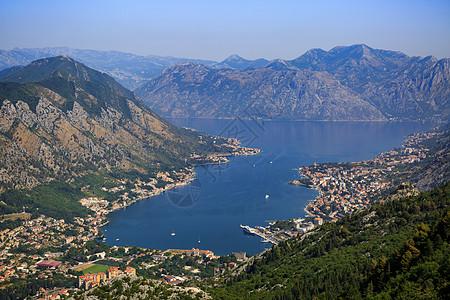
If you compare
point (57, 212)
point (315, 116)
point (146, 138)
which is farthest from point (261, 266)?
point (315, 116)

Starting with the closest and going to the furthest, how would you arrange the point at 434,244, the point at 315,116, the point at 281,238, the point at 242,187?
the point at 434,244 < the point at 281,238 < the point at 242,187 < the point at 315,116

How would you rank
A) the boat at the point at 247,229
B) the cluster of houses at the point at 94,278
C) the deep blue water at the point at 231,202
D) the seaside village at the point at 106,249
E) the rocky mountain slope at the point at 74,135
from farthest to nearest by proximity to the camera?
the rocky mountain slope at the point at 74,135, the boat at the point at 247,229, the deep blue water at the point at 231,202, the seaside village at the point at 106,249, the cluster of houses at the point at 94,278

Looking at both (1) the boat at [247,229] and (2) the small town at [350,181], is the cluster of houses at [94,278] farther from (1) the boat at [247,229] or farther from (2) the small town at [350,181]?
(2) the small town at [350,181]

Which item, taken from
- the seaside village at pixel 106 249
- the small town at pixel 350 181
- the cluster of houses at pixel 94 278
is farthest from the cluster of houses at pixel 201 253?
the small town at pixel 350 181

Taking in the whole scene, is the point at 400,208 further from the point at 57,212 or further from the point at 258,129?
the point at 258,129

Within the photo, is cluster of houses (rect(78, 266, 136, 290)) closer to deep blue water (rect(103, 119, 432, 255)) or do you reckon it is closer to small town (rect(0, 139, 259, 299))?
small town (rect(0, 139, 259, 299))

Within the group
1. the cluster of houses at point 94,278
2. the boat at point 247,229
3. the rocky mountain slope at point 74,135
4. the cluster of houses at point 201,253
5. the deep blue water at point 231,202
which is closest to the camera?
the cluster of houses at point 94,278
